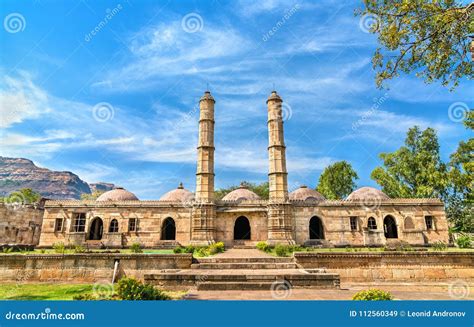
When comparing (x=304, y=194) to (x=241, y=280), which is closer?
(x=241, y=280)

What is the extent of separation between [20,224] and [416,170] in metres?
39.3

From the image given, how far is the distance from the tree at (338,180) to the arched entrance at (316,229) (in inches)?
689

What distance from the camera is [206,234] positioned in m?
19.5

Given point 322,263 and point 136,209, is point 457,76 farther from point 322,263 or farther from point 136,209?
point 136,209

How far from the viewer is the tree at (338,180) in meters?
38.5

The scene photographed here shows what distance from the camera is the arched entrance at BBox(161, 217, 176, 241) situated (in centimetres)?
2139

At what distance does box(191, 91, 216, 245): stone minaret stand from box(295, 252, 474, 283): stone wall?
29.2ft

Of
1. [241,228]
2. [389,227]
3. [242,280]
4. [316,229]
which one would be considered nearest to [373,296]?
[242,280]

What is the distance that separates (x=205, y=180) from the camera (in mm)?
20625

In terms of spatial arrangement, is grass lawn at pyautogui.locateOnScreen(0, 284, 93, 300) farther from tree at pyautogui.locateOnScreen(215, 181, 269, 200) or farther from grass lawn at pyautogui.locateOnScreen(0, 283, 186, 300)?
tree at pyautogui.locateOnScreen(215, 181, 269, 200)

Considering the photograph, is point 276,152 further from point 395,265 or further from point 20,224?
point 20,224

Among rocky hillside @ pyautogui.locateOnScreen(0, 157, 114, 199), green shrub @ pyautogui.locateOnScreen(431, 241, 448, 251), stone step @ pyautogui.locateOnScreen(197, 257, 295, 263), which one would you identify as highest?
rocky hillside @ pyautogui.locateOnScreen(0, 157, 114, 199)

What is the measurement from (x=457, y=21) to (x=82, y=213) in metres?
24.0

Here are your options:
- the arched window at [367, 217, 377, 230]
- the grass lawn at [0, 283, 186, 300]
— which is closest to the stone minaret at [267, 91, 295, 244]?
the arched window at [367, 217, 377, 230]
